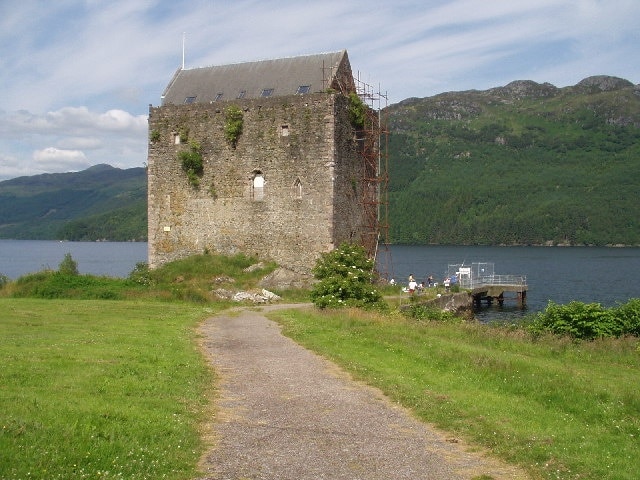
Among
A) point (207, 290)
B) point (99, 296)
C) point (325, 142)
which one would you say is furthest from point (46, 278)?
point (325, 142)

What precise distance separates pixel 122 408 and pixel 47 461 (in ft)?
8.36

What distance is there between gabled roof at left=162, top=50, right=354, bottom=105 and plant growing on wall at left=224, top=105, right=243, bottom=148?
2.33 meters

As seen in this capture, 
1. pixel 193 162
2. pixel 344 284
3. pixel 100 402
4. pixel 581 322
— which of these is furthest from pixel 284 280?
pixel 100 402

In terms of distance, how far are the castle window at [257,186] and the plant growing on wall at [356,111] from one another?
605 centimetres

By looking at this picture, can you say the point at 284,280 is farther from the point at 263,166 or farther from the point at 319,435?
the point at 319,435

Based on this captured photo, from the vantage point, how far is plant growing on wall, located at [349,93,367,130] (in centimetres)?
3888

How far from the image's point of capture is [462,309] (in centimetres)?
4428

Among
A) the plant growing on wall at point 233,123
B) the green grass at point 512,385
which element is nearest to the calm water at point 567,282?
the plant growing on wall at point 233,123

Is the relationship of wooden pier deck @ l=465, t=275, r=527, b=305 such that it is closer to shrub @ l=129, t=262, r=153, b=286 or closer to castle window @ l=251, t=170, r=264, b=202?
castle window @ l=251, t=170, r=264, b=202

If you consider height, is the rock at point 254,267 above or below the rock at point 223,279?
above

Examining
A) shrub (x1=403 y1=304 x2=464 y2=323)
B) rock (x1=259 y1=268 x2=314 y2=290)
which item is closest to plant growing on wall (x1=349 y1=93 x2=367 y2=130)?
rock (x1=259 y1=268 x2=314 y2=290)

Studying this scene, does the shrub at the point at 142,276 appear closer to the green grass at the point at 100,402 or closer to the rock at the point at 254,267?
the rock at the point at 254,267

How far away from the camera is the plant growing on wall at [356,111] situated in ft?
128

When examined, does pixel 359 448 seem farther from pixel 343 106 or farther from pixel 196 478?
pixel 343 106
